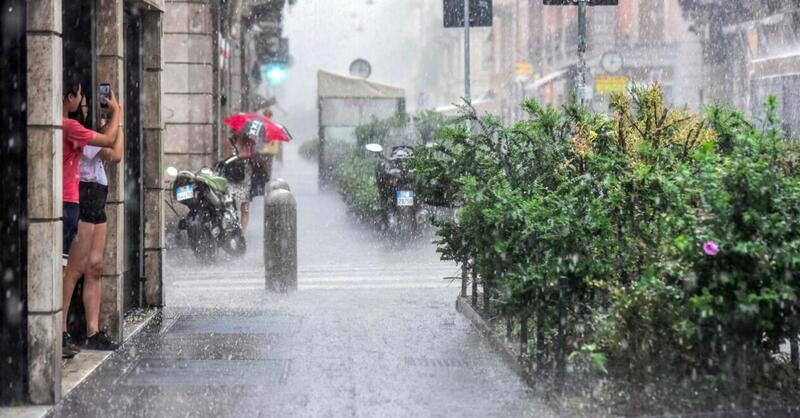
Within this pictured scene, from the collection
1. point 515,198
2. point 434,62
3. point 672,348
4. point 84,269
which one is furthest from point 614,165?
point 434,62

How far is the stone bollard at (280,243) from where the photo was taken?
12500 millimetres

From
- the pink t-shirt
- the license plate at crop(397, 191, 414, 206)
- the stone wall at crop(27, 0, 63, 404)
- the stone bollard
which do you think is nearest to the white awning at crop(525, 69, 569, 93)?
the license plate at crop(397, 191, 414, 206)

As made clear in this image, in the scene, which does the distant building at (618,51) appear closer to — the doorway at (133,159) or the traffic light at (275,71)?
the traffic light at (275,71)

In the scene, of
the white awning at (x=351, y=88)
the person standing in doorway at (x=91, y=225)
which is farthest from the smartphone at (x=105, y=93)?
the white awning at (x=351, y=88)

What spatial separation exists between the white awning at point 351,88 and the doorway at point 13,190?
28.5 m

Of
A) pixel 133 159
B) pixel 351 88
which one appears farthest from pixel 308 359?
pixel 351 88

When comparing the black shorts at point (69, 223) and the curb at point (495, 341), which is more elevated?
the black shorts at point (69, 223)

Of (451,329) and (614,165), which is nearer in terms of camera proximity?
(614,165)

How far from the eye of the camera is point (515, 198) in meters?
8.15

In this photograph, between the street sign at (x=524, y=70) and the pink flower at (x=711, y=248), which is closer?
the pink flower at (x=711, y=248)

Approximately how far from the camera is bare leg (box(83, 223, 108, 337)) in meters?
8.24

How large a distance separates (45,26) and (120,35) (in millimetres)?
2084

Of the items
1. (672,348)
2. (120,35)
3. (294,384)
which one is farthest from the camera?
(120,35)

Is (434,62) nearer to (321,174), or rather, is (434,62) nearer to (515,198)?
(321,174)
